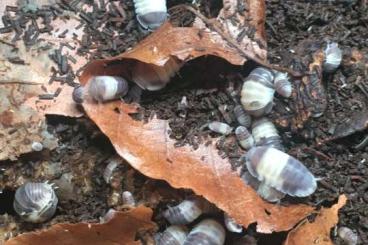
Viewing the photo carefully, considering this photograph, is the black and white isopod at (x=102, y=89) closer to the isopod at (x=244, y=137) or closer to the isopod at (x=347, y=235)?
the isopod at (x=244, y=137)

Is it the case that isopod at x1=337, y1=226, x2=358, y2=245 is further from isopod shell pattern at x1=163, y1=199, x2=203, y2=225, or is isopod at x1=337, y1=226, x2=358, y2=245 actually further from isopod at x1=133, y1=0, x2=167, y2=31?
isopod at x1=133, y1=0, x2=167, y2=31

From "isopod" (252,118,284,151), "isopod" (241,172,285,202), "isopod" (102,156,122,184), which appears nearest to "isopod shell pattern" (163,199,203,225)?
"isopod" (241,172,285,202)

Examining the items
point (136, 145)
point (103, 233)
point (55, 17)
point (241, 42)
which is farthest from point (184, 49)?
point (103, 233)

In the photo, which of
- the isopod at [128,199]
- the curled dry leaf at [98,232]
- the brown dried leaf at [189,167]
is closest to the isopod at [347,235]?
the brown dried leaf at [189,167]

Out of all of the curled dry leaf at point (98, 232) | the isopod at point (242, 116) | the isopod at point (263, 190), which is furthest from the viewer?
the isopod at point (242, 116)

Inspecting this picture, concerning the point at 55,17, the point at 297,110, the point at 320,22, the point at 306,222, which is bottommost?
the point at 306,222

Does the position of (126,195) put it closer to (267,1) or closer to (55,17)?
(55,17)
